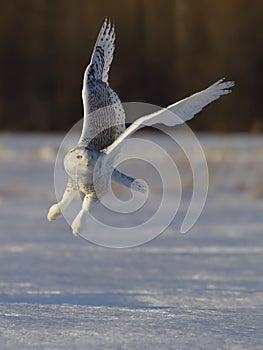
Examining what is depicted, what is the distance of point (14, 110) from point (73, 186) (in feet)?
60.2

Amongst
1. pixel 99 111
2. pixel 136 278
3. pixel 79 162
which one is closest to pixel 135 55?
pixel 136 278

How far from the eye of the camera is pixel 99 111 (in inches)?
140

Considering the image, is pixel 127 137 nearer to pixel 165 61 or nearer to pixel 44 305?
pixel 44 305

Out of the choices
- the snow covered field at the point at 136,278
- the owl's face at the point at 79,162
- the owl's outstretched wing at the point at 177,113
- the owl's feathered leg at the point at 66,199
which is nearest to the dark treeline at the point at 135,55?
the snow covered field at the point at 136,278

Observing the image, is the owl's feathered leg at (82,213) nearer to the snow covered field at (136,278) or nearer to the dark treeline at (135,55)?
the snow covered field at (136,278)

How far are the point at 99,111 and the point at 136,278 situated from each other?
107 inches

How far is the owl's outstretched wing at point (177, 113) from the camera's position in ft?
11.0

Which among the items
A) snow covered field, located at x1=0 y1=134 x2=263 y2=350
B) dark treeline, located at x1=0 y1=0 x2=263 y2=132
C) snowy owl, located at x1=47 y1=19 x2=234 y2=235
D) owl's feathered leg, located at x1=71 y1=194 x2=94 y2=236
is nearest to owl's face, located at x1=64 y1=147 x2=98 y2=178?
snowy owl, located at x1=47 y1=19 x2=234 y2=235

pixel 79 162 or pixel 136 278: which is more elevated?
pixel 79 162

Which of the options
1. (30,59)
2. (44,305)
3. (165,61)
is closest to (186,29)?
(165,61)

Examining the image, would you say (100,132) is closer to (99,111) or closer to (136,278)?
(99,111)

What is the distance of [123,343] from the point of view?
133 inches

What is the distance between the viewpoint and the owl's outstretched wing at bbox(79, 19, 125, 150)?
351 centimetres

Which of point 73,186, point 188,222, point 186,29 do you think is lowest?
point 188,222
